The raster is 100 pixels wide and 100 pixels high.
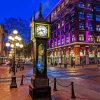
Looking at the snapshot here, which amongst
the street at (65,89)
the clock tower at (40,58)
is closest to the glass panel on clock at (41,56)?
the clock tower at (40,58)

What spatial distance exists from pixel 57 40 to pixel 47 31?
237 feet

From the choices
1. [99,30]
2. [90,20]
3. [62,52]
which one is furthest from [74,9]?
[62,52]

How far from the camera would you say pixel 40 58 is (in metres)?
12.4

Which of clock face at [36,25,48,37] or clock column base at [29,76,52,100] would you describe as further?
clock face at [36,25,48,37]

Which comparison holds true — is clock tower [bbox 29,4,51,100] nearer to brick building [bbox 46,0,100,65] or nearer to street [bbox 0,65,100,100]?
street [bbox 0,65,100,100]

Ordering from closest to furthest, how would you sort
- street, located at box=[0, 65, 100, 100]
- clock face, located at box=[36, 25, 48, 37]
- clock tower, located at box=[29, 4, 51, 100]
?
clock tower, located at box=[29, 4, 51, 100], clock face, located at box=[36, 25, 48, 37], street, located at box=[0, 65, 100, 100]

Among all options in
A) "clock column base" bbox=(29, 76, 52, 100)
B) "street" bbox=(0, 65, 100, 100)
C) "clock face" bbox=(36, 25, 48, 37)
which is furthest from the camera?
"street" bbox=(0, 65, 100, 100)

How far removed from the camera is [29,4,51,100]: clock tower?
11.8 m

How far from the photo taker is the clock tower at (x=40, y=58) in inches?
A: 466

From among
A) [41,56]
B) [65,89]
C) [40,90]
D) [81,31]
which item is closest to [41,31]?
[41,56]

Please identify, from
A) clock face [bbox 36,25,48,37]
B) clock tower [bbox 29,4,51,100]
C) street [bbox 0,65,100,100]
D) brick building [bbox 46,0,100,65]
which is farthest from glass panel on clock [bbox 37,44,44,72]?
brick building [bbox 46,0,100,65]

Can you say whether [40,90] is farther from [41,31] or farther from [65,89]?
[65,89]

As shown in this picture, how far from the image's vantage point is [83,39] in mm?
69438

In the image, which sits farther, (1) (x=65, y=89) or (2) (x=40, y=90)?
(1) (x=65, y=89)
